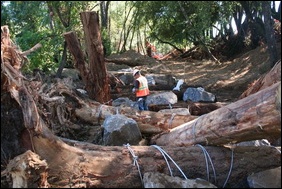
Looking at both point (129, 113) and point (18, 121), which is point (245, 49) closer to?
point (129, 113)

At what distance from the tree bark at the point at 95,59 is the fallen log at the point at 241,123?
326cm

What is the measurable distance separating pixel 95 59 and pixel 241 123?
415 centimetres

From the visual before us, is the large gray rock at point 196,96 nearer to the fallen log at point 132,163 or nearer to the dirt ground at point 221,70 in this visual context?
the dirt ground at point 221,70

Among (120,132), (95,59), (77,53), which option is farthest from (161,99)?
(120,132)

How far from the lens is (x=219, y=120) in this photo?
138 inches

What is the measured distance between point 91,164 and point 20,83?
34.9 inches

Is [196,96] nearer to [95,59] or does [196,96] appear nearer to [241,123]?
[95,59]

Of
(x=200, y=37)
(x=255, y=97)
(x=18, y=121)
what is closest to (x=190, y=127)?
(x=255, y=97)

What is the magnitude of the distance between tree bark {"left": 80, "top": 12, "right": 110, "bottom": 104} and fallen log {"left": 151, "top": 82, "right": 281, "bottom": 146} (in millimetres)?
3257

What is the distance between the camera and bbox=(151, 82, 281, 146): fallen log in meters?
2.95

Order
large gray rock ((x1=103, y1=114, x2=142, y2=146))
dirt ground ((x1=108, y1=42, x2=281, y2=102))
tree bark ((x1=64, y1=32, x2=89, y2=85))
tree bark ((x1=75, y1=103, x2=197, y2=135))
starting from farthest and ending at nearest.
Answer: dirt ground ((x1=108, y1=42, x2=281, y2=102)) < tree bark ((x1=64, y1=32, x2=89, y2=85)) < tree bark ((x1=75, y1=103, x2=197, y2=135)) < large gray rock ((x1=103, y1=114, x2=142, y2=146))

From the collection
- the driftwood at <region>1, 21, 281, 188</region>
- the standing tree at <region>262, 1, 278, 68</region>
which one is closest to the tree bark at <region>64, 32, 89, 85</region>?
the driftwood at <region>1, 21, 281, 188</region>

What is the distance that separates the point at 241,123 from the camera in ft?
10.6

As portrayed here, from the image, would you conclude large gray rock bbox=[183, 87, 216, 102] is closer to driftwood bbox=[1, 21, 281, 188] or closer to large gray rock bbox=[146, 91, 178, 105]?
large gray rock bbox=[146, 91, 178, 105]
